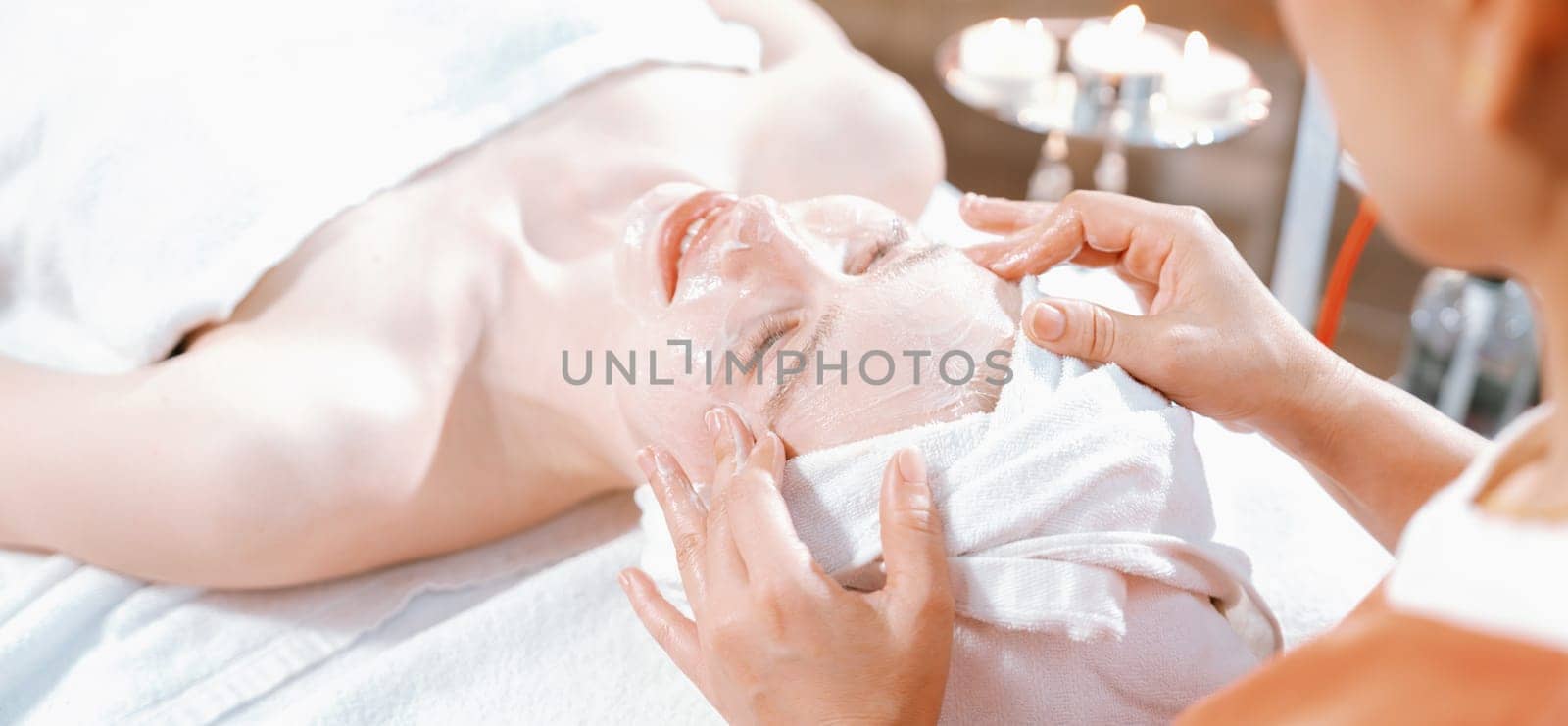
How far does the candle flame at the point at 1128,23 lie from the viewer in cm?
170

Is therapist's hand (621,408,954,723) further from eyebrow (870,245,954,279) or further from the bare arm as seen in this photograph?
the bare arm

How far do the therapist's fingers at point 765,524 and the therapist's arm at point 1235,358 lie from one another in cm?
24

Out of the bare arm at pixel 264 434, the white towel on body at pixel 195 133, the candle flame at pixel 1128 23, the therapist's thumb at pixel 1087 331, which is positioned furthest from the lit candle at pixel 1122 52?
the bare arm at pixel 264 434

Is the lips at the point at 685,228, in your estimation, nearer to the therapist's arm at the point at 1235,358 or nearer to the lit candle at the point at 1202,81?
the therapist's arm at the point at 1235,358

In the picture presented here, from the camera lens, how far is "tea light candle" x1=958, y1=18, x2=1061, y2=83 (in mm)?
1822

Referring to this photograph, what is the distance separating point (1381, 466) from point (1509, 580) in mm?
620

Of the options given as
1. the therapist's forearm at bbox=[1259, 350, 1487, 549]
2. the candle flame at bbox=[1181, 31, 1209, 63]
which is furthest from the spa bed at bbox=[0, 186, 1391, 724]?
the candle flame at bbox=[1181, 31, 1209, 63]

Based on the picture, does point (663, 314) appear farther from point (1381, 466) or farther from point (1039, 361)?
point (1381, 466)

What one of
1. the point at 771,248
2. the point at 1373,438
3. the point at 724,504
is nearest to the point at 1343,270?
the point at 1373,438

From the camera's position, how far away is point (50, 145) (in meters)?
1.26

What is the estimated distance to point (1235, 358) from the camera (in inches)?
38.2

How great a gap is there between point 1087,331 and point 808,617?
32cm

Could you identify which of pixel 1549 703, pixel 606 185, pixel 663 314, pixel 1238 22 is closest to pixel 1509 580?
pixel 1549 703

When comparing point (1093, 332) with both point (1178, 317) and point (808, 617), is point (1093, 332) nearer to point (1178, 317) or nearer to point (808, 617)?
point (1178, 317)
